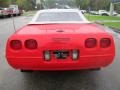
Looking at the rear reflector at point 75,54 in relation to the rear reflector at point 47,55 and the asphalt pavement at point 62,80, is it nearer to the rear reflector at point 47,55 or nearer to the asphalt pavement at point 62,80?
the rear reflector at point 47,55

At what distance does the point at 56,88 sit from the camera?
5988 millimetres

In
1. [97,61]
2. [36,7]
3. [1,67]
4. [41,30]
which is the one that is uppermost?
[41,30]

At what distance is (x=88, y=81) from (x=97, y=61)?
30.1 inches

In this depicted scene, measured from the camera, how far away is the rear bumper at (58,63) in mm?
5770

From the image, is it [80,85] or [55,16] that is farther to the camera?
[55,16]

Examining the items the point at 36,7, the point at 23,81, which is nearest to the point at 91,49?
the point at 23,81

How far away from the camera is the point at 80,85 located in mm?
6195

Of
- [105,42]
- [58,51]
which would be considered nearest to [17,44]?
[58,51]

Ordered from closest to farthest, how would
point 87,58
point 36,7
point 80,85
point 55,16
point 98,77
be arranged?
1. point 87,58
2. point 80,85
3. point 98,77
4. point 55,16
5. point 36,7

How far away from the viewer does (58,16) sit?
26.1 ft

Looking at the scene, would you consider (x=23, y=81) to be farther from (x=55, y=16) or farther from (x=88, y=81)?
(x=55, y=16)

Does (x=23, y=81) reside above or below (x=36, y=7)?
above

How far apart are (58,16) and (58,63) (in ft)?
7.93

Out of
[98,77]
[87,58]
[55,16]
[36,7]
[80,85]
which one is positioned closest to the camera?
[87,58]
